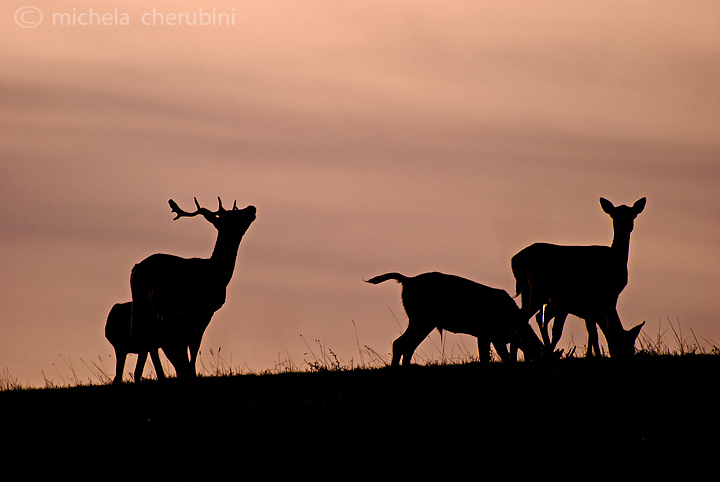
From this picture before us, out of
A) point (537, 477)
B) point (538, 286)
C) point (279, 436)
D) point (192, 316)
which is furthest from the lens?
point (538, 286)

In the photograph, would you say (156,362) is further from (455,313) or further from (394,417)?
(394,417)

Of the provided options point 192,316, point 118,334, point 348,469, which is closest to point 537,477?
point 348,469

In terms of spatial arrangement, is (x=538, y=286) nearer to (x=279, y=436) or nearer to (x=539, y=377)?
(x=539, y=377)

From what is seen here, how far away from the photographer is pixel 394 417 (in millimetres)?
9023

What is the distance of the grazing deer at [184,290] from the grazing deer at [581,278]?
4.51 meters

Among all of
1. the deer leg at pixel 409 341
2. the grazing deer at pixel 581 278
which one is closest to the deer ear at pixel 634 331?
the grazing deer at pixel 581 278

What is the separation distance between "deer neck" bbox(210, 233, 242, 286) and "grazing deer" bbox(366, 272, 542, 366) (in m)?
2.28

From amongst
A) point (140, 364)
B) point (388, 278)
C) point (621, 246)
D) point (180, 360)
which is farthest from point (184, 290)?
point (621, 246)

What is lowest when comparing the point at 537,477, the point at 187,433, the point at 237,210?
the point at 537,477

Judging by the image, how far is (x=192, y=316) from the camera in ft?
46.2

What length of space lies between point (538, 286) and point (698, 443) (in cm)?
780

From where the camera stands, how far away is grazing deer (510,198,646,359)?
14562mm

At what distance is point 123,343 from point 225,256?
7.55 feet

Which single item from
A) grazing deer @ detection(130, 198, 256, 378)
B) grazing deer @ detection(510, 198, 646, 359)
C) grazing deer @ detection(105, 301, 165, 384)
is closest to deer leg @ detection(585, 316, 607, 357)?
grazing deer @ detection(510, 198, 646, 359)
